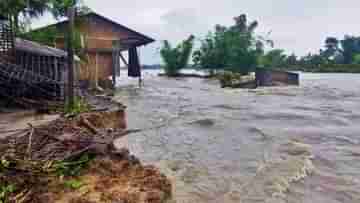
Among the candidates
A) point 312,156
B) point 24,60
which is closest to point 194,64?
point 24,60

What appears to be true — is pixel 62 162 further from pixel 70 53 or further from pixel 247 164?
pixel 70 53

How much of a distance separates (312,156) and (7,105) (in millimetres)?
7640

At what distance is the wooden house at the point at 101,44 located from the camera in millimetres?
14719

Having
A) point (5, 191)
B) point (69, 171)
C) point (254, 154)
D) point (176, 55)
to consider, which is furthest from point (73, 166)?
point (176, 55)

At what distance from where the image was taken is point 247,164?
5.02 metres

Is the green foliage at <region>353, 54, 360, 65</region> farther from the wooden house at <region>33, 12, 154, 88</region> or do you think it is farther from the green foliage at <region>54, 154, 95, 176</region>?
the green foliage at <region>54, 154, 95, 176</region>

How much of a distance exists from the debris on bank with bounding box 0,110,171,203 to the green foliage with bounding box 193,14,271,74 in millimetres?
30019

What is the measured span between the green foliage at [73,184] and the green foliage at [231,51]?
1215 inches

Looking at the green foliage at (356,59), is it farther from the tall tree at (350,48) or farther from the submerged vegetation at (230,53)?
the submerged vegetation at (230,53)

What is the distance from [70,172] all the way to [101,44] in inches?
535

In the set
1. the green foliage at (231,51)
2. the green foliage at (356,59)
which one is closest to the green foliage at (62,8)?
the green foliage at (231,51)

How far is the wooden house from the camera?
1472 cm

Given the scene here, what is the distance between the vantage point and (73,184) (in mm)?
3182

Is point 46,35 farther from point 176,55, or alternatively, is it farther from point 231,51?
point 176,55
